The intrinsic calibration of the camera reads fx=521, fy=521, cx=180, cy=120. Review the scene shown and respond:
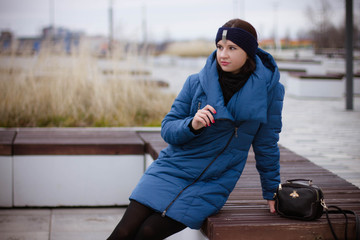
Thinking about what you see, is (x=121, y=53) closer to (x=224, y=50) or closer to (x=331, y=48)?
(x=224, y=50)

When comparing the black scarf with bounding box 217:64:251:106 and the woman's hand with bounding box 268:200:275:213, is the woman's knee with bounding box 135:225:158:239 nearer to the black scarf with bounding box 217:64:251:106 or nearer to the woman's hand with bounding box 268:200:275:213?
the woman's hand with bounding box 268:200:275:213

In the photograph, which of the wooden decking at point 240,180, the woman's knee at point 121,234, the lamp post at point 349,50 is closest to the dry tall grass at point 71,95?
the wooden decking at point 240,180

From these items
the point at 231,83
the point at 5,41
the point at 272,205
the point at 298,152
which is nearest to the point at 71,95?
the point at 5,41

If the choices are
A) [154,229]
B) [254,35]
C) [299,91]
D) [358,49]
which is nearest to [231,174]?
[154,229]

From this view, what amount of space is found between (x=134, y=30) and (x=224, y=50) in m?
5.25

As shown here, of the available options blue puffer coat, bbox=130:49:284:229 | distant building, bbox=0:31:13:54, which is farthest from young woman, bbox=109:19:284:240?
distant building, bbox=0:31:13:54

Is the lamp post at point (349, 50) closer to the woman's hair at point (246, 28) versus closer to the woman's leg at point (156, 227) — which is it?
the woman's hair at point (246, 28)

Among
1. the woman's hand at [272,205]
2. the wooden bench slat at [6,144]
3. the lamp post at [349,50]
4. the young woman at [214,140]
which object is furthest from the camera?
the lamp post at [349,50]

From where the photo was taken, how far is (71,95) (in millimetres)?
6613

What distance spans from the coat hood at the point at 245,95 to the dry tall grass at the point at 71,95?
12.0 ft

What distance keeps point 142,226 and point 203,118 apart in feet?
1.99

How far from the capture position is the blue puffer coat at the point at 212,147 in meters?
2.56

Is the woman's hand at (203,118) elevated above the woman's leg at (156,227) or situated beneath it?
elevated above

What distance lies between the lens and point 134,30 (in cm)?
770
